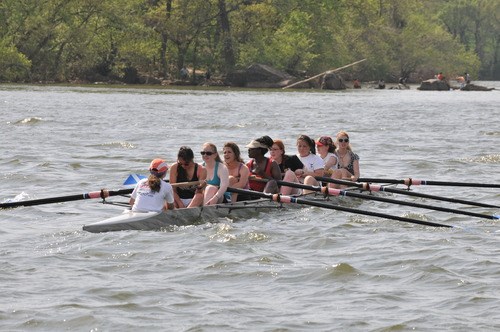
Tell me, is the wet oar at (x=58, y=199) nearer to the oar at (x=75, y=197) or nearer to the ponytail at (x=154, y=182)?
the oar at (x=75, y=197)

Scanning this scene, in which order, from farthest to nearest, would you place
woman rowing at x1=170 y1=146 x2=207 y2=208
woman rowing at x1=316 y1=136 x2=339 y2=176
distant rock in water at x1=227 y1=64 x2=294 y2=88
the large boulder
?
the large boulder, distant rock in water at x1=227 y1=64 x2=294 y2=88, woman rowing at x1=316 y1=136 x2=339 y2=176, woman rowing at x1=170 y1=146 x2=207 y2=208

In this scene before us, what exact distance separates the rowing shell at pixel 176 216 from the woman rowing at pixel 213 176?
173mm

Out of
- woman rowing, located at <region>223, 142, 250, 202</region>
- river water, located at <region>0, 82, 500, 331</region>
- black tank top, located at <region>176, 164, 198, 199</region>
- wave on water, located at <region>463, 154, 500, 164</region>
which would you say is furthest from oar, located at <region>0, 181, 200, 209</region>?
wave on water, located at <region>463, 154, 500, 164</region>

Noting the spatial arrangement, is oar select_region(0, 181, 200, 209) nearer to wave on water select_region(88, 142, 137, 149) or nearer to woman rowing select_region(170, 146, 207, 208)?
woman rowing select_region(170, 146, 207, 208)

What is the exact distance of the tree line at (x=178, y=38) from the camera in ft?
232

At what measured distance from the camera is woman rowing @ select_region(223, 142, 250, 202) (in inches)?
630

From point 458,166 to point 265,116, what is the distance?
1785 cm

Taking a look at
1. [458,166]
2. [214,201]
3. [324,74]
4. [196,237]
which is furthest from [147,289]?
[324,74]

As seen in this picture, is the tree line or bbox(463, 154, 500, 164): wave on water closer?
bbox(463, 154, 500, 164): wave on water

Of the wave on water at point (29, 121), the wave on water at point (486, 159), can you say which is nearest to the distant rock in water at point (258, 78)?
the wave on water at point (29, 121)

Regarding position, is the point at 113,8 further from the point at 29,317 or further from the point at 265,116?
the point at 29,317

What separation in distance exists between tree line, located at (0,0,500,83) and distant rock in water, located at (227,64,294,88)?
92.2 inches

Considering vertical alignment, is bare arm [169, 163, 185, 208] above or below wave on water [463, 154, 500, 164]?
above

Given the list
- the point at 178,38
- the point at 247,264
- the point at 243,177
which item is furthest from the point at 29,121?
the point at 178,38
